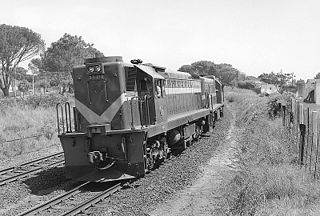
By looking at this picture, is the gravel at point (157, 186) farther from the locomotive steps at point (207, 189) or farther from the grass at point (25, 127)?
the grass at point (25, 127)

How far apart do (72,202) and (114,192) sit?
1.15 metres

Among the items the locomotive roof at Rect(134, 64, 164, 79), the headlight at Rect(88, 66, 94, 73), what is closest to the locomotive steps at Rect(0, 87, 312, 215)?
the locomotive roof at Rect(134, 64, 164, 79)

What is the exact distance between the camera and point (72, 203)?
9.07 meters

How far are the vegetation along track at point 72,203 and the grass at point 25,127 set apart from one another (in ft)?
27.2

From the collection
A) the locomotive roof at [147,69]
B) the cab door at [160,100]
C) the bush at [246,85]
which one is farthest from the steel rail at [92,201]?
the bush at [246,85]

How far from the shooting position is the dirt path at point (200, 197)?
8.26 metres

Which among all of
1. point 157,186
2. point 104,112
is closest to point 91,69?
point 104,112

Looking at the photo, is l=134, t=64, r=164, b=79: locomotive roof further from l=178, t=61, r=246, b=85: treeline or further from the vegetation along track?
l=178, t=61, r=246, b=85: treeline

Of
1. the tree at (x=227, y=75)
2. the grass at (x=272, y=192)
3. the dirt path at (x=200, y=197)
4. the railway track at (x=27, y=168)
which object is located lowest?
the dirt path at (x=200, y=197)

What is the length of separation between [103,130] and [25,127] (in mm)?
14541

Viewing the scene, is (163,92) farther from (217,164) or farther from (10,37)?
(10,37)

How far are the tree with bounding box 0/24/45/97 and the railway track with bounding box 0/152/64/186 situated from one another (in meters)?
32.0

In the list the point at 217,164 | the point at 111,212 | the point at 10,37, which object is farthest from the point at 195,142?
the point at 10,37

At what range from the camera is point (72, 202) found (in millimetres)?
9156
